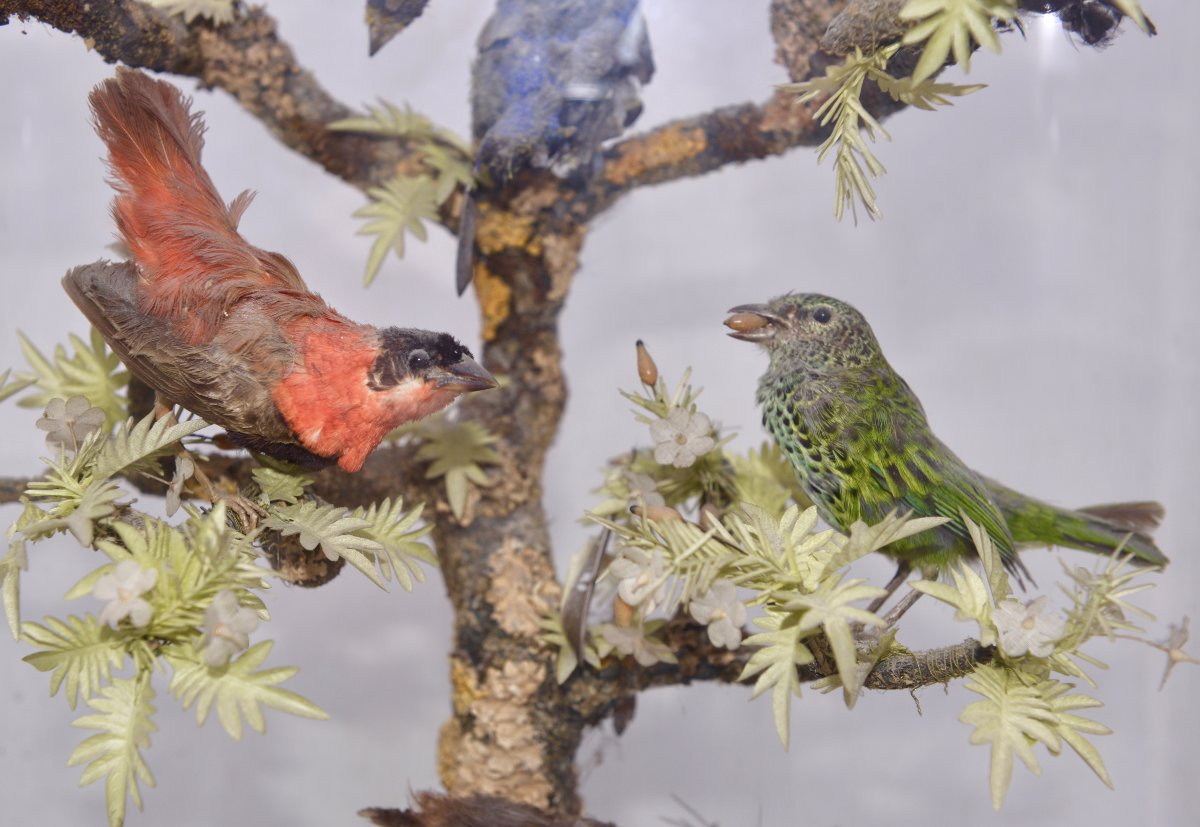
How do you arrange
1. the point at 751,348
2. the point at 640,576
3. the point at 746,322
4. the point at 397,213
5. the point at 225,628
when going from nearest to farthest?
1. the point at 225,628
2. the point at 640,576
3. the point at 746,322
4. the point at 397,213
5. the point at 751,348

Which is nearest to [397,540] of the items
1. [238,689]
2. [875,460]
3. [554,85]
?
[238,689]

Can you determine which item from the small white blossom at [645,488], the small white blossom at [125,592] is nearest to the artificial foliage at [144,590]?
the small white blossom at [125,592]

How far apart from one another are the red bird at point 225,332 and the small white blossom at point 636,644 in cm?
37

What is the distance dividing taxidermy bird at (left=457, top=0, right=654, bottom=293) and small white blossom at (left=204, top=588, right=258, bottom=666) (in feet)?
1.76

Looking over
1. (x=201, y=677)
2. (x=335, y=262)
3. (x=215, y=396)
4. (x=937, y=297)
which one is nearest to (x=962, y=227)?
(x=937, y=297)

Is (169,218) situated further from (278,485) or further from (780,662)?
(780,662)

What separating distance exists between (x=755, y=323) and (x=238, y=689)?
56 centimetres

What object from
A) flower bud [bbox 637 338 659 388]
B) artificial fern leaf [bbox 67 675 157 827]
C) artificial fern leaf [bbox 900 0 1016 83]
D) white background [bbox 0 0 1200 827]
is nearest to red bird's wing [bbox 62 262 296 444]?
artificial fern leaf [bbox 67 675 157 827]

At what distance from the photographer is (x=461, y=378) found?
864 millimetres

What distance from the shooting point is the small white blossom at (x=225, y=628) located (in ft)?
2.27

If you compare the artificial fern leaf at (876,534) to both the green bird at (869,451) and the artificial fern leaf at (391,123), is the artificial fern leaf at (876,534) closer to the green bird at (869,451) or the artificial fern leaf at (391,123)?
the green bird at (869,451)

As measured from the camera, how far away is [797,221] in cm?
135

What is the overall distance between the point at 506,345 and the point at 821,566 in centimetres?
62

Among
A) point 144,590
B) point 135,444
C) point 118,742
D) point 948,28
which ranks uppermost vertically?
point 948,28
